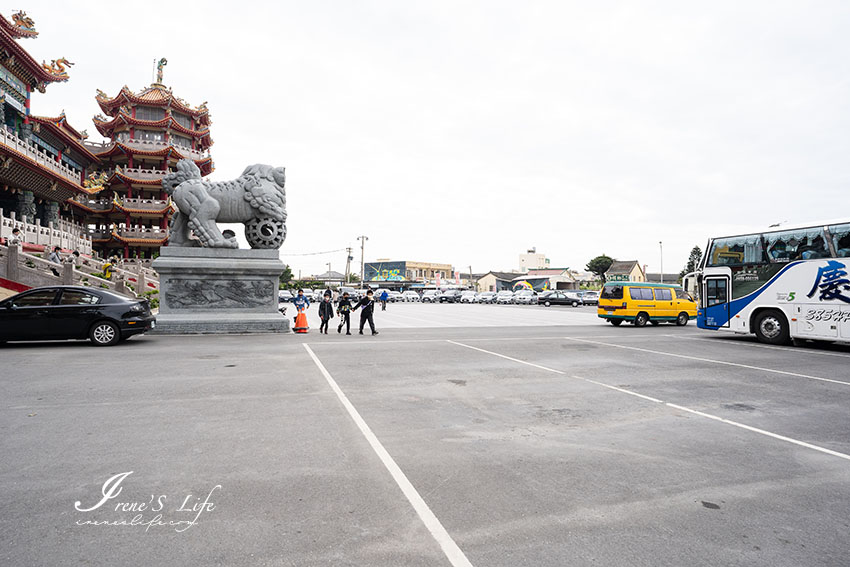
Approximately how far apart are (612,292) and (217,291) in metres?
A: 15.8

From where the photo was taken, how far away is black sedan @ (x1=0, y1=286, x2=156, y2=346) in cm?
1071

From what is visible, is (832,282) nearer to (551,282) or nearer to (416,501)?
(416,501)

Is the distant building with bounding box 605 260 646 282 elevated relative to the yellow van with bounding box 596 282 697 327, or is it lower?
elevated

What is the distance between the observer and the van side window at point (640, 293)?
21047mm

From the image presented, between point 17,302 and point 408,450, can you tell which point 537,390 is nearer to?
point 408,450

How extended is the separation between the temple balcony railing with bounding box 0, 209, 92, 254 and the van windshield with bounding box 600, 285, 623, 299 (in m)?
27.0

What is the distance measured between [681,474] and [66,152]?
4487 centimetres

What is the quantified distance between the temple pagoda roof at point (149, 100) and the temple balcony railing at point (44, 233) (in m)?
14.6

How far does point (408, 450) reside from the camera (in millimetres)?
4480

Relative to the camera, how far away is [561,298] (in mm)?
45375

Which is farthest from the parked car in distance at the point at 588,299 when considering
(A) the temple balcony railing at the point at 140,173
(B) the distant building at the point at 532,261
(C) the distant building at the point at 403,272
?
(B) the distant building at the point at 532,261

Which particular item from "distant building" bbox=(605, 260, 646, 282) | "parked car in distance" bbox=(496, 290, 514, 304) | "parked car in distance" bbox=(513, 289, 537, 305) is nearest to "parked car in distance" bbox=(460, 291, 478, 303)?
"parked car in distance" bbox=(496, 290, 514, 304)

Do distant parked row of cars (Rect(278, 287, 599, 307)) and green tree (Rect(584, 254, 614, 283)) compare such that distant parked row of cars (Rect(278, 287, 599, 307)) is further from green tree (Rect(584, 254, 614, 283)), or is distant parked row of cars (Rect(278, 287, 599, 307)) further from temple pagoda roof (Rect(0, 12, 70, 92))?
green tree (Rect(584, 254, 614, 283))

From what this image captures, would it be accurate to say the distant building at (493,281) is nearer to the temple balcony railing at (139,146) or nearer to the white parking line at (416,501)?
the temple balcony railing at (139,146)
